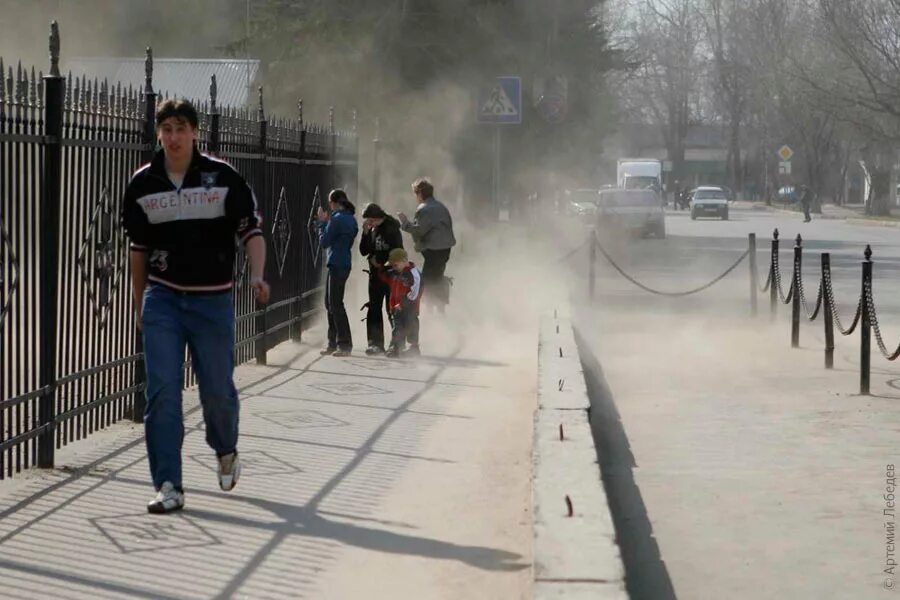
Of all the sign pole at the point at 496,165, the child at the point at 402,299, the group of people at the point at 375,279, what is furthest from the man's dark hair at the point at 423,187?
the sign pole at the point at 496,165

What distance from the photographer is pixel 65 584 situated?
637 cm

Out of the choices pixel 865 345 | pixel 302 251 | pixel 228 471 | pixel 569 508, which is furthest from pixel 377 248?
pixel 569 508

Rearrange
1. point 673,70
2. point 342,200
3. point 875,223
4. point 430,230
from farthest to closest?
1. point 673,70
2. point 875,223
3. point 430,230
4. point 342,200

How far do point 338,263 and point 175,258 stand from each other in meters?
8.18

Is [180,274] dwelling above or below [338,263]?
above

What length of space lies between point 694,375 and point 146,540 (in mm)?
8301

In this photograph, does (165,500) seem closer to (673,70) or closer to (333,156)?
(333,156)

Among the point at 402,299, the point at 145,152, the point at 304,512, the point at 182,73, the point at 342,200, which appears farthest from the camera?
the point at 182,73

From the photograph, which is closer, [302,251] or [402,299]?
[402,299]

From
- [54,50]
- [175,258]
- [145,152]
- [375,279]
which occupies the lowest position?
[375,279]

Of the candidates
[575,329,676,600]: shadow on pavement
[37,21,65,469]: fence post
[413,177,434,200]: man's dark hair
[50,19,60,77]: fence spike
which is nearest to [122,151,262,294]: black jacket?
[37,21,65,469]: fence post

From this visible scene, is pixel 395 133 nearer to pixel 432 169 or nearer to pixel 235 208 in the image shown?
pixel 432 169

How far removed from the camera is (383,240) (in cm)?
1584

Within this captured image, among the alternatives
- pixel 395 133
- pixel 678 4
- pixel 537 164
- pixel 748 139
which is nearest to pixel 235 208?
pixel 395 133
